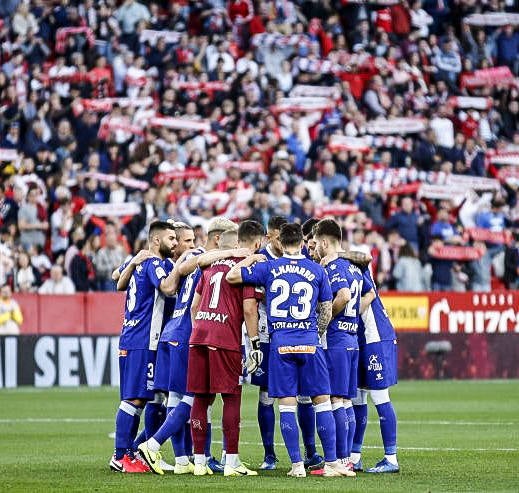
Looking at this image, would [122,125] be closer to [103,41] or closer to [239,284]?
[103,41]

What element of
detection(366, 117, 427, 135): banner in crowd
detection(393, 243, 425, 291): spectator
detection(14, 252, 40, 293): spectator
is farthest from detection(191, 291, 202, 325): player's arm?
detection(366, 117, 427, 135): banner in crowd

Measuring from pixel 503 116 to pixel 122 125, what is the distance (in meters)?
9.78

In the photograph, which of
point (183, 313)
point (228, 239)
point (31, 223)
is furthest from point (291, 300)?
point (31, 223)

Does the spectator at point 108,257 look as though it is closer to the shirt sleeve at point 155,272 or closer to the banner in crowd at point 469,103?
the banner in crowd at point 469,103

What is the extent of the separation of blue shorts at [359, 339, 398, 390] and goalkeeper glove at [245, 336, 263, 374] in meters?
1.26

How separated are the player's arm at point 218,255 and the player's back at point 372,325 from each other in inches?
50.5

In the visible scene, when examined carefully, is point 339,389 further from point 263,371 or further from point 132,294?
point 132,294

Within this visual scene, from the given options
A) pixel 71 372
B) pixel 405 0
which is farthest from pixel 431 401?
pixel 405 0

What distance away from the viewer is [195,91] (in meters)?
32.6

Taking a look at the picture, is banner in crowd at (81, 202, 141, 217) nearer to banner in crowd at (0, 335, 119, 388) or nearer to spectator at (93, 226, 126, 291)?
spectator at (93, 226, 126, 291)

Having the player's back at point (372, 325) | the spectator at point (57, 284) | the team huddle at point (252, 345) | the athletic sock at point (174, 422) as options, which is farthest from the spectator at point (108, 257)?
the athletic sock at point (174, 422)

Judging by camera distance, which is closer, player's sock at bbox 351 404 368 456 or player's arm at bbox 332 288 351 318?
player's arm at bbox 332 288 351 318

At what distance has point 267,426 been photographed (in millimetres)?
13508

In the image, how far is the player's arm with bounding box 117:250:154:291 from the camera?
1341 centimetres
